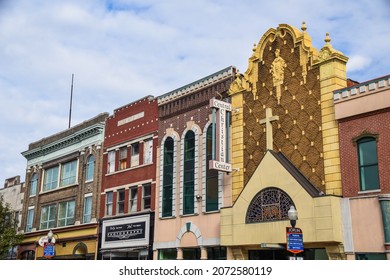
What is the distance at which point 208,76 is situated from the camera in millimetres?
30266

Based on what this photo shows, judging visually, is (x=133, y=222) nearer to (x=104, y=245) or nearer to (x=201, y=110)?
(x=104, y=245)

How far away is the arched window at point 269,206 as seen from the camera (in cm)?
2334

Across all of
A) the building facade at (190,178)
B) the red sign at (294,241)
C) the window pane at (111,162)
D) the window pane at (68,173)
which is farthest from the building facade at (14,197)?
the red sign at (294,241)

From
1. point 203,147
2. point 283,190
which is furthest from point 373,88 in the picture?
point 203,147

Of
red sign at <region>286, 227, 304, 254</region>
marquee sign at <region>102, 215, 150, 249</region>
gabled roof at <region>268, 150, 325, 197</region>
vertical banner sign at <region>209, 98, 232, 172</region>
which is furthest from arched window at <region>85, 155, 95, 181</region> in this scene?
red sign at <region>286, 227, 304, 254</region>

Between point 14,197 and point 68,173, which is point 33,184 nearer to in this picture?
point 14,197

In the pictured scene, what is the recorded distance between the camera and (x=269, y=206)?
78.8ft

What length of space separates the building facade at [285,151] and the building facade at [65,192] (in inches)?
551

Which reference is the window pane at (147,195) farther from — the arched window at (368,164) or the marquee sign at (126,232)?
the arched window at (368,164)

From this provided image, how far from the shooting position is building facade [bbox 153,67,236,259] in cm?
2830

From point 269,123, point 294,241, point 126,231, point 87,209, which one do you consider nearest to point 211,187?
point 269,123

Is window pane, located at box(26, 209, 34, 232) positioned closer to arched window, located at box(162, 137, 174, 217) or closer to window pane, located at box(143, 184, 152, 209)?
window pane, located at box(143, 184, 152, 209)

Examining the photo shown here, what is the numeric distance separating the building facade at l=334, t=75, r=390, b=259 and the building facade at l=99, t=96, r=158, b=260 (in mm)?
14101

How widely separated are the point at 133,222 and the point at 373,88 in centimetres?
1805
